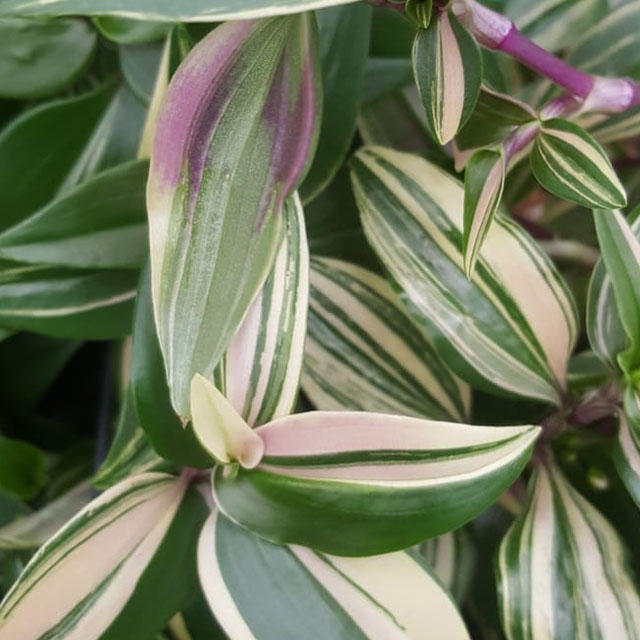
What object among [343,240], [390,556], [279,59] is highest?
[279,59]

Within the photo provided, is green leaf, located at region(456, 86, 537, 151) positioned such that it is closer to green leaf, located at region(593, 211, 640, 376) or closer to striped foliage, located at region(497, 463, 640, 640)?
green leaf, located at region(593, 211, 640, 376)

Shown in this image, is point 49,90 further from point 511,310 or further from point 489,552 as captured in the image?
point 489,552

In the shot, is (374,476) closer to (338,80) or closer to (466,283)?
(466,283)

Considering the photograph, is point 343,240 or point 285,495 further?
point 343,240

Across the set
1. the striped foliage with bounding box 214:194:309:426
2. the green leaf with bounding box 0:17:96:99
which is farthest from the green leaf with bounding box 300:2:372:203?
the green leaf with bounding box 0:17:96:99

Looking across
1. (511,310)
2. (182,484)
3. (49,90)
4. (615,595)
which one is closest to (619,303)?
(511,310)

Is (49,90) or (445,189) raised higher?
(49,90)
